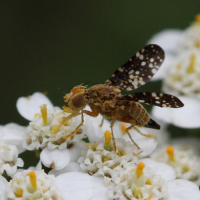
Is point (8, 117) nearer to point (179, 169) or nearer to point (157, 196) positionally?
point (179, 169)

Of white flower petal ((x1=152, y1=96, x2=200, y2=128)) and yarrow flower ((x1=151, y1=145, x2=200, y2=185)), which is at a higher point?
white flower petal ((x1=152, y1=96, x2=200, y2=128))

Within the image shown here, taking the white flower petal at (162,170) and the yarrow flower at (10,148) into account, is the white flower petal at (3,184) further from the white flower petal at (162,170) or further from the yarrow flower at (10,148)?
the white flower petal at (162,170)

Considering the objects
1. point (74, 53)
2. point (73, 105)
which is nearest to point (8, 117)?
point (74, 53)

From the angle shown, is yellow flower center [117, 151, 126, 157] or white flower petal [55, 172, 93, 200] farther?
yellow flower center [117, 151, 126, 157]

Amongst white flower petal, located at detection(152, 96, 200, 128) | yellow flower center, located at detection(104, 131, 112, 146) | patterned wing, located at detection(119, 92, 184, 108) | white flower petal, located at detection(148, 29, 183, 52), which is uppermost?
white flower petal, located at detection(148, 29, 183, 52)

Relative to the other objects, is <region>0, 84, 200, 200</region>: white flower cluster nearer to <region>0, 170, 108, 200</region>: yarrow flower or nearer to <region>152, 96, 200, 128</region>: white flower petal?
<region>0, 170, 108, 200</region>: yarrow flower

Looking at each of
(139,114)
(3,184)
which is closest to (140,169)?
(139,114)

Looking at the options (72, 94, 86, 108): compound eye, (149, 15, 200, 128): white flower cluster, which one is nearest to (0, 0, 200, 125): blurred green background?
(149, 15, 200, 128): white flower cluster
